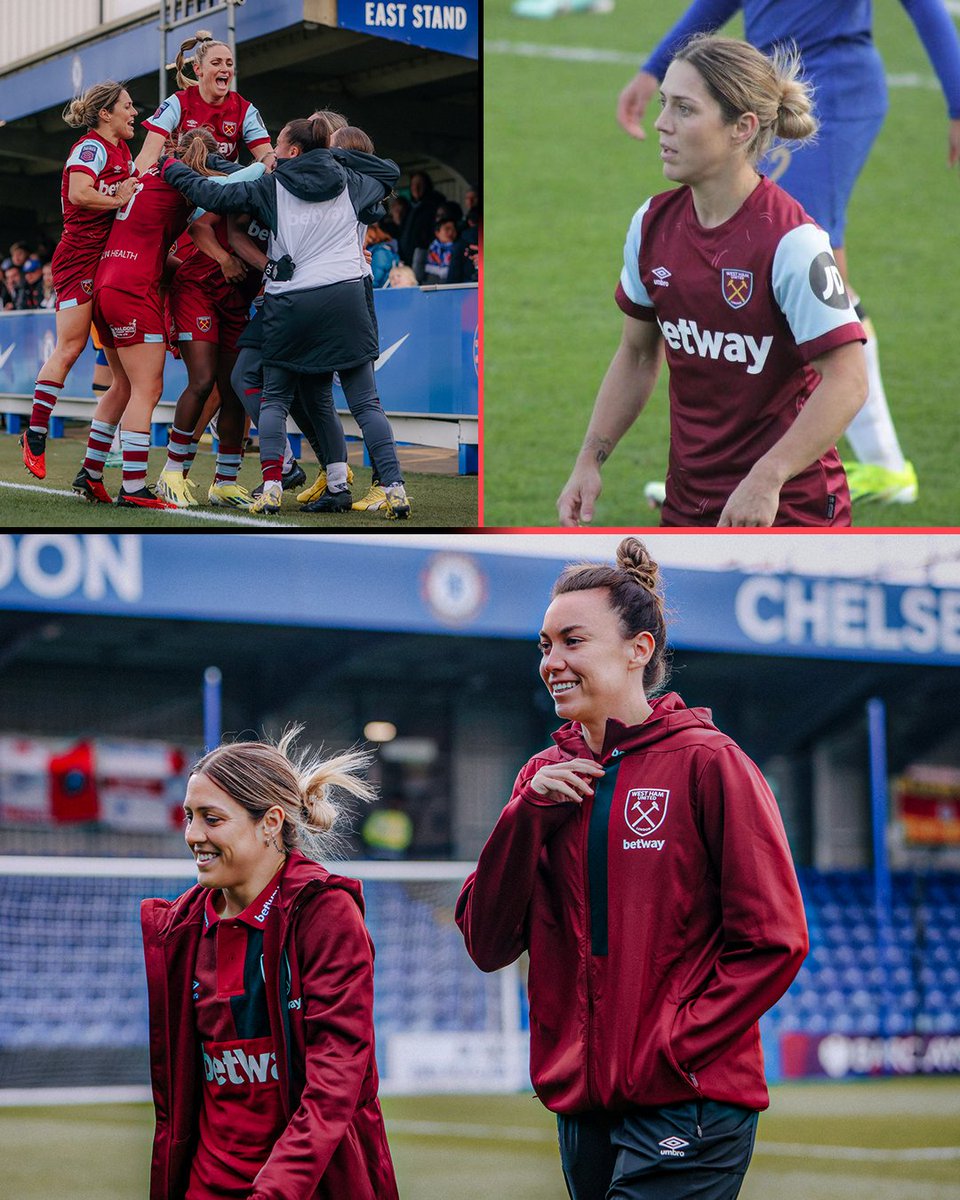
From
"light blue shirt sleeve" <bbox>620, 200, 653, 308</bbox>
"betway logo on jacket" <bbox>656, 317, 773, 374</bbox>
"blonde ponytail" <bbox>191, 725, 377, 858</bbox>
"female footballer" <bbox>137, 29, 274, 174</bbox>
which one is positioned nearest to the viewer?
"blonde ponytail" <bbox>191, 725, 377, 858</bbox>

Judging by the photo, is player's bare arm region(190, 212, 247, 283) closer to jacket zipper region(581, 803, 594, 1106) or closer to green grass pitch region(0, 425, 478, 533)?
green grass pitch region(0, 425, 478, 533)

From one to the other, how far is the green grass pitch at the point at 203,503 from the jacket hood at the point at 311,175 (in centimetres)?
61

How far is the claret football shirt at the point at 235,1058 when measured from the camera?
228 cm

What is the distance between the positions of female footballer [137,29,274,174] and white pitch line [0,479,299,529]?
82 centimetres

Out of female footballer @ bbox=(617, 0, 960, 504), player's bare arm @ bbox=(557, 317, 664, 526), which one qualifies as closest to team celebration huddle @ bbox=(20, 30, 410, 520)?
player's bare arm @ bbox=(557, 317, 664, 526)

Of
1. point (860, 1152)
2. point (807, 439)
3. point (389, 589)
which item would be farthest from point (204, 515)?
point (389, 589)

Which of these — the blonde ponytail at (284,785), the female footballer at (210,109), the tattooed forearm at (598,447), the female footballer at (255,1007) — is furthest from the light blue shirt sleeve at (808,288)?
the female footballer at (255,1007)

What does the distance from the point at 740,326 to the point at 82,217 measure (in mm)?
1572

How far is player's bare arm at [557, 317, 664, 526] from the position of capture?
3510 mm

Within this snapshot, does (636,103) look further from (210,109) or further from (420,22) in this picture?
(210,109)

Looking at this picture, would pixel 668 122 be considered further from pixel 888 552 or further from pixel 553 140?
pixel 553 140

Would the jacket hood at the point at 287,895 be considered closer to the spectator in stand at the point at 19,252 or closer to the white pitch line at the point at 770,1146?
the spectator in stand at the point at 19,252

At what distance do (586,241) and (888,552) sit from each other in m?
2.62

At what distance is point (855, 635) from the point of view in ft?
32.4
